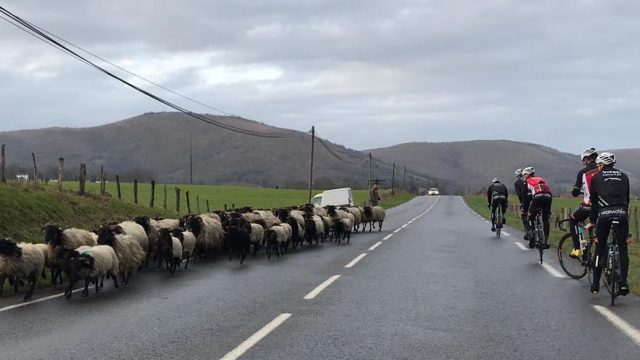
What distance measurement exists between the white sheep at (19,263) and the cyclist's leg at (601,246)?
836cm

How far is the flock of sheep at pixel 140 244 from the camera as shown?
32.4ft

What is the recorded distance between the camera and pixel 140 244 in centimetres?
1323

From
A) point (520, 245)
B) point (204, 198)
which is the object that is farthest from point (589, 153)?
point (204, 198)

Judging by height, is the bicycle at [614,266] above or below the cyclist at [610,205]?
below

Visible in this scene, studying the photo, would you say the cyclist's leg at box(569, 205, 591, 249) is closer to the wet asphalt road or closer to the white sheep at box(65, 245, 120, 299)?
the wet asphalt road

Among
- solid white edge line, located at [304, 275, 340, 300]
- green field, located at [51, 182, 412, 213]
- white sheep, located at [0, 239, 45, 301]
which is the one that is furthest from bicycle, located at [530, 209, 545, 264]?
green field, located at [51, 182, 412, 213]

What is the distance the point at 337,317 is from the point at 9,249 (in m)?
5.49

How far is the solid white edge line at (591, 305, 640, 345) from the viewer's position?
22.0 feet

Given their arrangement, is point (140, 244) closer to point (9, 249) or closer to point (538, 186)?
point (9, 249)

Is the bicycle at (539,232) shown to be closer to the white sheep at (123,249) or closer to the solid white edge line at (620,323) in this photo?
the solid white edge line at (620,323)

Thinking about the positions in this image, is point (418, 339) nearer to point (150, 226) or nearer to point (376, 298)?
point (376, 298)

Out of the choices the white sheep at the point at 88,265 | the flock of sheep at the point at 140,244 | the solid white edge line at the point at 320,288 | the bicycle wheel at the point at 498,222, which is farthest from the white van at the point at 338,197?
the white sheep at the point at 88,265

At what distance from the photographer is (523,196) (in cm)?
1638

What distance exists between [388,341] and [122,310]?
3853 mm
